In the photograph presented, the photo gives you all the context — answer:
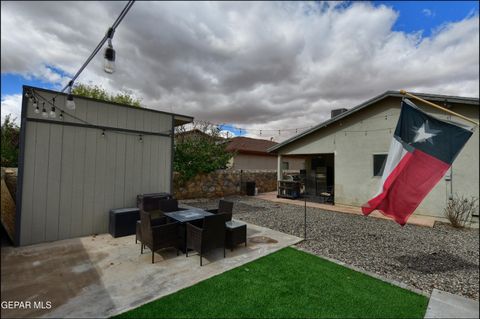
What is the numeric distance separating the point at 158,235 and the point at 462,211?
990cm

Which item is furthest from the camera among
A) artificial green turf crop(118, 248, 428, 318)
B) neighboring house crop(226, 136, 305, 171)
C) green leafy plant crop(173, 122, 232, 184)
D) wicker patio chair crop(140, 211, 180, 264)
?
neighboring house crop(226, 136, 305, 171)

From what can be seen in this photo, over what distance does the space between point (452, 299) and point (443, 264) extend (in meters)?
1.64

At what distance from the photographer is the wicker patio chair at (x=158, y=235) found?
13.8 ft

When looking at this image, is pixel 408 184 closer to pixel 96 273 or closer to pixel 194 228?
pixel 194 228

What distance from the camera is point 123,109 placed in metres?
6.48

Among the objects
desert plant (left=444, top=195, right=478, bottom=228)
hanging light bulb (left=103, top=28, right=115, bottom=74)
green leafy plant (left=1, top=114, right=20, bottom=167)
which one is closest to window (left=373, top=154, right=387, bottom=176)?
desert plant (left=444, top=195, right=478, bottom=228)

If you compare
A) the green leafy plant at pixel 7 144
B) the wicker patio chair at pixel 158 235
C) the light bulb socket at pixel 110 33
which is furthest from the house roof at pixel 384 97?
the green leafy plant at pixel 7 144

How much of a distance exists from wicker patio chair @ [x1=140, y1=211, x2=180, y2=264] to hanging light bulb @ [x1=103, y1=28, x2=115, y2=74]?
2.66 meters

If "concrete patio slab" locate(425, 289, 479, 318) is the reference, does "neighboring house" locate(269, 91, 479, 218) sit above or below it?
above

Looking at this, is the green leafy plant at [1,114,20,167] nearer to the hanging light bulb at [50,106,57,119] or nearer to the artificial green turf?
the artificial green turf

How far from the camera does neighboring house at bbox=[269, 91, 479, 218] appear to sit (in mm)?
7852

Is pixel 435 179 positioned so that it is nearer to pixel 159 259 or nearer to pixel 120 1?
pixel 159 259

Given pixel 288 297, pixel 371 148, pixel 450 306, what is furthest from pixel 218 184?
pixel 450 306

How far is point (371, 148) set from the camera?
10188 mm
